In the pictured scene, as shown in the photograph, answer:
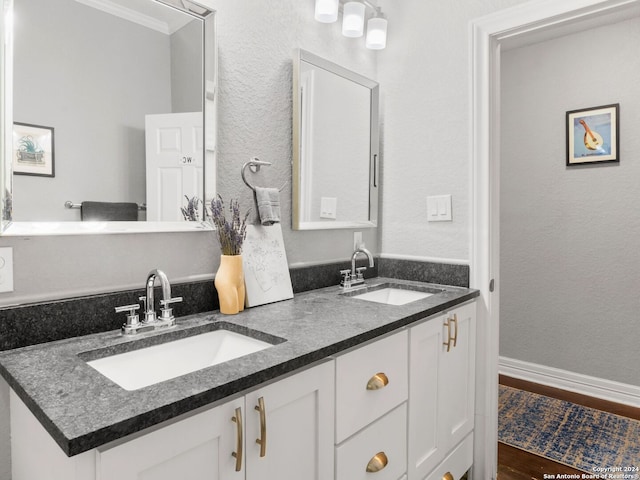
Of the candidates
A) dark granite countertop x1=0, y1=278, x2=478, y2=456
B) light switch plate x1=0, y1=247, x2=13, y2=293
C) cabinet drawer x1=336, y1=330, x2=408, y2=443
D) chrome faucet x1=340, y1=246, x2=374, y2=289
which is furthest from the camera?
chrome faucet x1=340, y1=246, x2=374, y2=289

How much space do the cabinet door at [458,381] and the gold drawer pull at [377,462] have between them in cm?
40

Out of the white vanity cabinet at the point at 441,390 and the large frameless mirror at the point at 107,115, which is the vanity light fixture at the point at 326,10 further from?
the white vanity cabinet at the point at 441,390

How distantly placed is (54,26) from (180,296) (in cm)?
82

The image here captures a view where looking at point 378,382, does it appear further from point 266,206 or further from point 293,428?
point 266,206

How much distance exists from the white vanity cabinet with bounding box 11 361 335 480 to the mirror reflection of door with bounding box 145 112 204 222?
2.08ft

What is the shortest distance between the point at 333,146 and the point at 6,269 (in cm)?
136

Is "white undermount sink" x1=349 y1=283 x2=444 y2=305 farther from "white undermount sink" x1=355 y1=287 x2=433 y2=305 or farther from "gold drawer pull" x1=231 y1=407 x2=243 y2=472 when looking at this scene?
"gold drawer pull" x1=231 y1=407 x2=243 y2=472

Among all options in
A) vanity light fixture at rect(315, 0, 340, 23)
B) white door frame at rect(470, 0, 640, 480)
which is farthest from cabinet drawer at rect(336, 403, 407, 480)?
vanity light fixture at rect(315, 0, 340, 23)

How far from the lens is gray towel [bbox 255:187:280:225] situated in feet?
5.08

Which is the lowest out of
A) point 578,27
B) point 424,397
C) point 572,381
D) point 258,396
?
point 572,381

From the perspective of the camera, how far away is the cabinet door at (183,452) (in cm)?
68

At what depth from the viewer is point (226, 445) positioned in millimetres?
832

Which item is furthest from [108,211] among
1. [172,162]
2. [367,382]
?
[367,382]

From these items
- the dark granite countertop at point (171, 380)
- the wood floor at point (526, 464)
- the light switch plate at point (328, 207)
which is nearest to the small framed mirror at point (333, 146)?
the light switch plate at point (328, 207)
